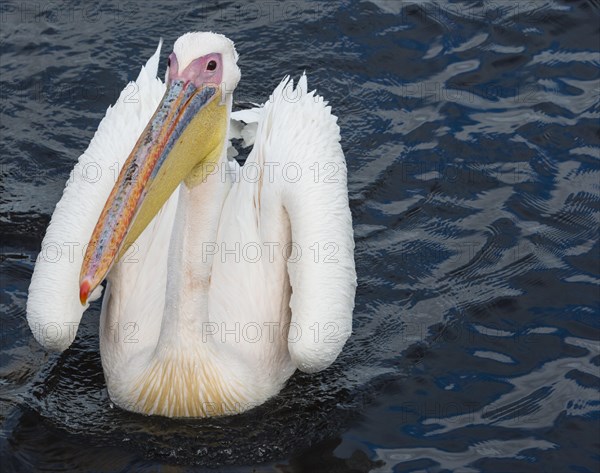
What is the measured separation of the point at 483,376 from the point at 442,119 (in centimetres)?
268

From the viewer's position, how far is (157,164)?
5.18 metres

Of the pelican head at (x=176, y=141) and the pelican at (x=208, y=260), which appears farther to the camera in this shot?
the pelican at (x=208, y=260)

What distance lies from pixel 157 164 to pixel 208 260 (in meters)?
0.72

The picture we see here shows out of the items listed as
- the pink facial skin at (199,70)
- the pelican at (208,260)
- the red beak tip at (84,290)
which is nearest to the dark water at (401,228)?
the pelican at (208,260)

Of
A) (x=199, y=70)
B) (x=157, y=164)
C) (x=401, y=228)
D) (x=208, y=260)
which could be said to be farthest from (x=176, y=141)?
(x=401, y=228)

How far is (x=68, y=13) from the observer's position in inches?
375

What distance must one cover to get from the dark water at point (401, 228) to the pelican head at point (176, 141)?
145 cm

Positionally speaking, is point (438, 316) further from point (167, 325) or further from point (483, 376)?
point (167, 325)

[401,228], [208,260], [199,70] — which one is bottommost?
[401,228]

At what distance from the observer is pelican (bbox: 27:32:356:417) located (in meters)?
5.46

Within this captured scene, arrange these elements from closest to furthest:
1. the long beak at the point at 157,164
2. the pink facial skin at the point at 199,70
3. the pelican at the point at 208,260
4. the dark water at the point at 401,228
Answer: the long beak at the point at 157,164
the pink facial skin at the point at 199,70
the pelican at the point at 208,260
the dark water at the point at 401,228

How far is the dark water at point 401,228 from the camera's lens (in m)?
5.98

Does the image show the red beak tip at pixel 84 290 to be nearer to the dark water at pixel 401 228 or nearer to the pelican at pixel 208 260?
the pelican at pixel 208 260

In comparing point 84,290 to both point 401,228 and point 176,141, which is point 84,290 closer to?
point 176,141
